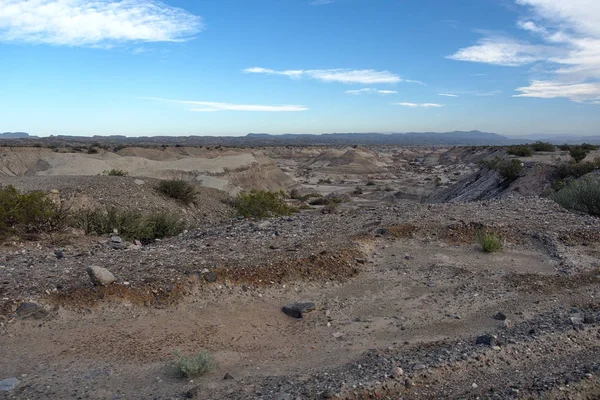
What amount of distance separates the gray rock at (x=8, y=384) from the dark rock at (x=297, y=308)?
3.17 m

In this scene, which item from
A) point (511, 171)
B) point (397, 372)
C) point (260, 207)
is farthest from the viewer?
point (511, 171)

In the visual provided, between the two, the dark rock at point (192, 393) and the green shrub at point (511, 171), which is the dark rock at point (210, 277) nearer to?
the dark rock at point (192, 393)

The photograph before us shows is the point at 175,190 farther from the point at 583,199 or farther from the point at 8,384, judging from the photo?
the point at 8,384

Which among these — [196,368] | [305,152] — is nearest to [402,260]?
[196,368]

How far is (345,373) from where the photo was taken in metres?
5.25

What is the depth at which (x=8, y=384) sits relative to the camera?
16.4ft

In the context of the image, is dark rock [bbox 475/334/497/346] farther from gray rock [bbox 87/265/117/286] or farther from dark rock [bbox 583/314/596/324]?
gray rock [bbox 87/265/117/286]

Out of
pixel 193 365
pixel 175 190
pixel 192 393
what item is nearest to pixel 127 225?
pixel 193 365

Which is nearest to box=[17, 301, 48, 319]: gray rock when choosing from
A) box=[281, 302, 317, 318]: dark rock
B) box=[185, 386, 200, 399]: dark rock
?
box=[185, 386, 200, 399]: dark rock

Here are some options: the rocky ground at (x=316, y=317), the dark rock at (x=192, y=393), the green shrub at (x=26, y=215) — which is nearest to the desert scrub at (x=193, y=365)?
the rocky ground at (x=316, y=317)

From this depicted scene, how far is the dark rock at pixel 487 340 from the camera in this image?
581cm

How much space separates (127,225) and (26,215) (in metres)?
2.40

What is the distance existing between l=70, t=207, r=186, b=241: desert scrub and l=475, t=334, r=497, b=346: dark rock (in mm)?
9651

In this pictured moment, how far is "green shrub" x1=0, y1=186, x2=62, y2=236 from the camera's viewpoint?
12163 millimetres
